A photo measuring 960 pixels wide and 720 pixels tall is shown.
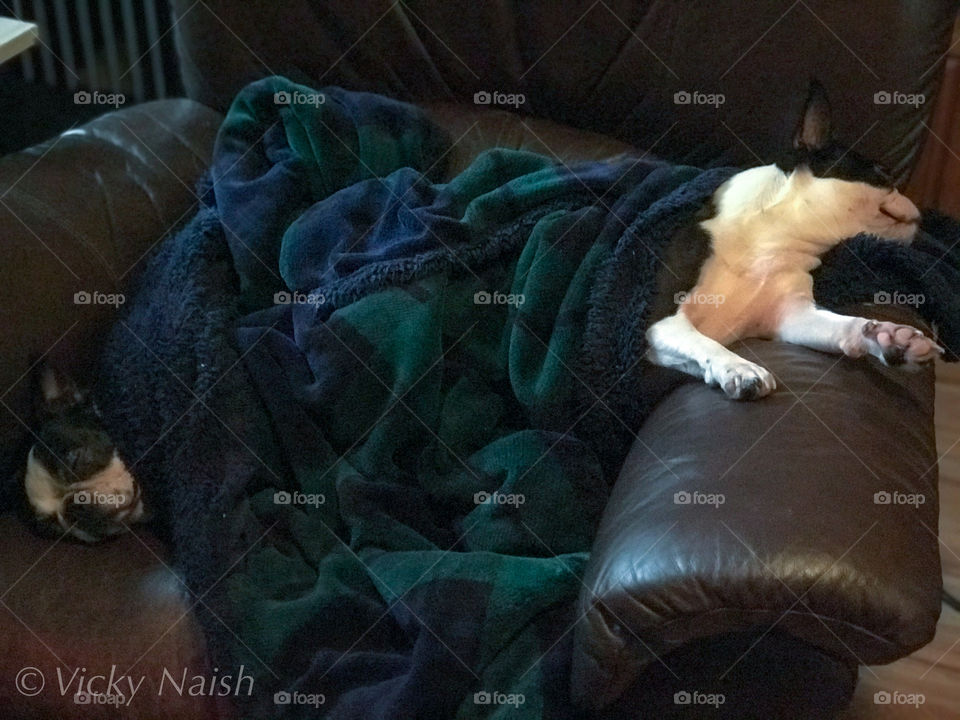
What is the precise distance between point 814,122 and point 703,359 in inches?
15.4

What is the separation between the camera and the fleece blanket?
41.9 inches

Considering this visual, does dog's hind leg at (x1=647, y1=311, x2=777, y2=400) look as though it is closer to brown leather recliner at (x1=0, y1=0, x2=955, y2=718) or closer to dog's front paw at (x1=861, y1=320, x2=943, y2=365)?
brown leather recliner at (x1=0, y1=0, x2=955, y2=718)

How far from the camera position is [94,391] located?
135 cm

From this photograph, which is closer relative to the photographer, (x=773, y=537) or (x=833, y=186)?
(x=773, y=537)

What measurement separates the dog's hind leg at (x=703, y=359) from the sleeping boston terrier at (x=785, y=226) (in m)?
0.02

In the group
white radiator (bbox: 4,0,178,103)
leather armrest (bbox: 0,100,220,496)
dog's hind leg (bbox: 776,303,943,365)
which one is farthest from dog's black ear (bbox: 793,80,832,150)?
white radiator (bbox: 4,0,178,103)

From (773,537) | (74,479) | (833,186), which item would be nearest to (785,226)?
(833,186)

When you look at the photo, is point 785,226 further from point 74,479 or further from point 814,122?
point 74,479

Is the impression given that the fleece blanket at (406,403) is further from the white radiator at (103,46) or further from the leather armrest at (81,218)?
the white radiator at (103,46)

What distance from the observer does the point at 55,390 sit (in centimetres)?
128

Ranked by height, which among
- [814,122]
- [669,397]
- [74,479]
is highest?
[814,122]

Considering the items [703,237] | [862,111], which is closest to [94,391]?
[703,237]

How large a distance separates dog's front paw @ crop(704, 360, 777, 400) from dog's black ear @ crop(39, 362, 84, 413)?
2.85 feet

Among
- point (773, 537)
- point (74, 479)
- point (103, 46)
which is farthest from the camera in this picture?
point (103, 46)
